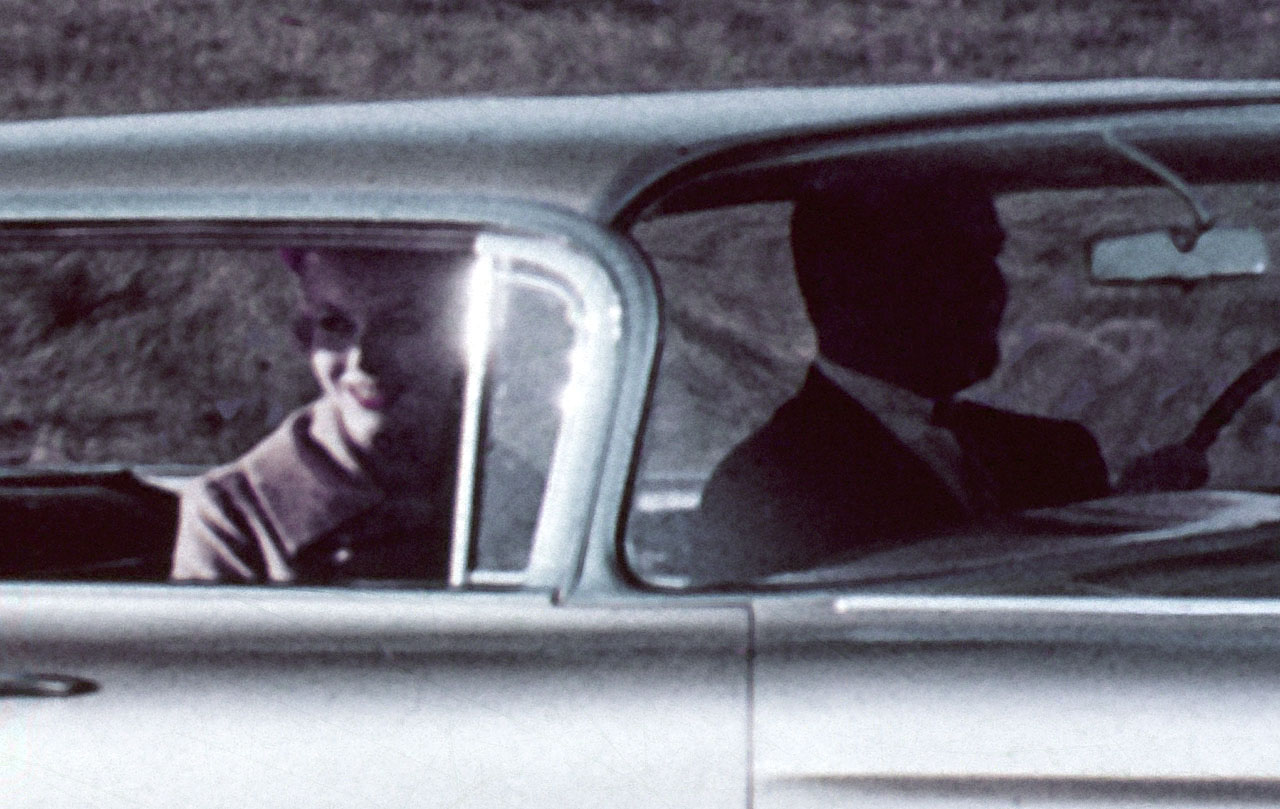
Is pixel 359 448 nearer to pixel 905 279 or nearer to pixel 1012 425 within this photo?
pixel 905 279

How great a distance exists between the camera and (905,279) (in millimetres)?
2691

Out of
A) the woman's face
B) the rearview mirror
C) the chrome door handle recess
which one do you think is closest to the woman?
the woman's face

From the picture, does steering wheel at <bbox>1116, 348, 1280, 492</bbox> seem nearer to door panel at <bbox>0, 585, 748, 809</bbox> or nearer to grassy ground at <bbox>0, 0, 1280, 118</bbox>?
door panel at <bbox>0, 585, 748, 809</bbox>

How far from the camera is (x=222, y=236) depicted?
7.48 ft

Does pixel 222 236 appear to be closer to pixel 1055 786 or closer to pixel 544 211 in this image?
pixel 544 211

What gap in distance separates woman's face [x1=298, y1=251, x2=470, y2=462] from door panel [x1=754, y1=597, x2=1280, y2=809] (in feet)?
1.49

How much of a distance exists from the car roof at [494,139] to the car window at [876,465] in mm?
105

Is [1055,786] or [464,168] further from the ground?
[464,168]

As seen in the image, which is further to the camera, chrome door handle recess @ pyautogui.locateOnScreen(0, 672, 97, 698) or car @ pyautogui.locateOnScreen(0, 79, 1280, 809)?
chrome door handle recess @ pyautogui.locateOnScreen(0, 672, 97, 698)

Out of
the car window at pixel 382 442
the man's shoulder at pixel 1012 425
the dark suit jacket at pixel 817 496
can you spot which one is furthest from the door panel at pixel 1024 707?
the man's shoulder at pixel 1012 425

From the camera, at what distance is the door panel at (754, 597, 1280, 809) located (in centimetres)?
197

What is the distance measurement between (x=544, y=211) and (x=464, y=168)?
0.36ft

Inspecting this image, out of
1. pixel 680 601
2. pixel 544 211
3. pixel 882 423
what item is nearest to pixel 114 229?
pixel 544 211

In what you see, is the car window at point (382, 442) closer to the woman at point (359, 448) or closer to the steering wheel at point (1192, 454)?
the woman at point (359, 448)
